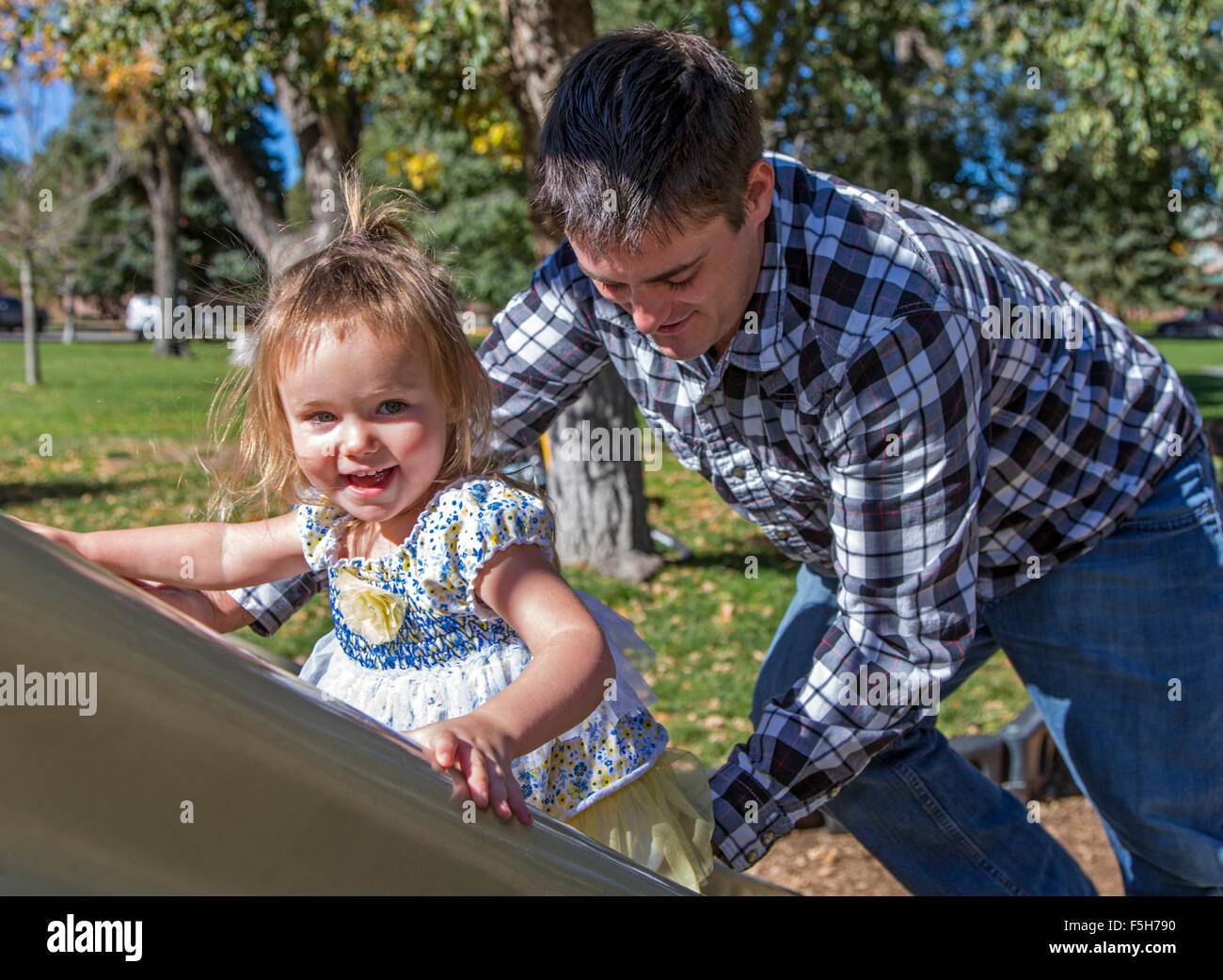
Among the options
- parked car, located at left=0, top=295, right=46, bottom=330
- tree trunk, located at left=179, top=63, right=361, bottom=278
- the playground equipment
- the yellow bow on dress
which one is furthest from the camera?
parked car, located at left=0, top=295, right=46, bottom=330

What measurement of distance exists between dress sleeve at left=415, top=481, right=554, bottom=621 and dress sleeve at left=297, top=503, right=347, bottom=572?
220mm

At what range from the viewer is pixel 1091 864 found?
12.0 ft

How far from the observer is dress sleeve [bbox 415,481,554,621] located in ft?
5.36

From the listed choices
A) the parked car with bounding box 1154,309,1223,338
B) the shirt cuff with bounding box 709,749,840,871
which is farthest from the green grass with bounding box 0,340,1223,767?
the parked car with bounding box 1154,309,1223,338

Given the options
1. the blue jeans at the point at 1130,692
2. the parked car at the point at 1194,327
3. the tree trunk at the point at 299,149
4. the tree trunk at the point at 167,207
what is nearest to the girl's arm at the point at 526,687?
the blue jeans at the point at 1130,692

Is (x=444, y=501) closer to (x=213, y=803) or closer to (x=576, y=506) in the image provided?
(x=213, y=803)

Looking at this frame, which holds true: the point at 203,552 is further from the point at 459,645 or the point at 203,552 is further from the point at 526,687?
the point at 526,687

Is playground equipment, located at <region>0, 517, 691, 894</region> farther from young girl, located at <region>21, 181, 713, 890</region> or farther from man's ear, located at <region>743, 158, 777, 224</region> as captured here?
man's ear, located at <region>743, 158, 777, 224</region>

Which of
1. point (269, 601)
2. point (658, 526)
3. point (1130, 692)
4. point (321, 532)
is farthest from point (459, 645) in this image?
point (658, 526)

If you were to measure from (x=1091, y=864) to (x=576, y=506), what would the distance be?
13.0ft

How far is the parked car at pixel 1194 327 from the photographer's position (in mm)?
45938

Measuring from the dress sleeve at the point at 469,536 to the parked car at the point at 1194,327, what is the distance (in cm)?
4926

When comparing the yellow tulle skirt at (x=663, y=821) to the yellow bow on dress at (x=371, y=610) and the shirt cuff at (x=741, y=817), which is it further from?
the yellow bow on dress at (x=371, y=610)
